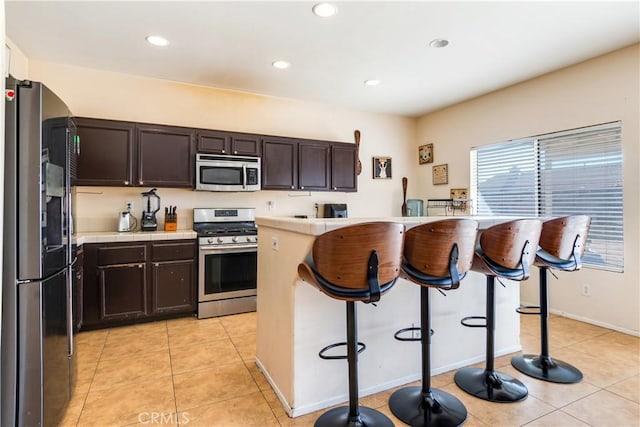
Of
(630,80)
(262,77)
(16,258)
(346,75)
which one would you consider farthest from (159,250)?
(630,80)

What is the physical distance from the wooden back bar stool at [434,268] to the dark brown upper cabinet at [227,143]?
A: 9.29 ft

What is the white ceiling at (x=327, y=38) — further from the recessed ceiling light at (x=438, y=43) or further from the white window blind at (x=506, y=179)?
the white window blind at (x=506, y=179)

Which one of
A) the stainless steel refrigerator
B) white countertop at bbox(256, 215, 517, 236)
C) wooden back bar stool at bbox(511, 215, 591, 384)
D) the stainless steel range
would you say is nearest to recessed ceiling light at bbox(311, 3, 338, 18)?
white countertop at bbox(256, 215, 517, 236)

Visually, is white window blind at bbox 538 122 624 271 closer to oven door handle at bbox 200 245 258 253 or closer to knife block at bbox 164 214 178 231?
oven door handle at bbox 200 245 258 253

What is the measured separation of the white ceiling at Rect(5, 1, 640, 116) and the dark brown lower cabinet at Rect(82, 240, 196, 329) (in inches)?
74.2

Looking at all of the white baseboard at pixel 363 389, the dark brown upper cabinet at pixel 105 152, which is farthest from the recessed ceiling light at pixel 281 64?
the white baseboard at pixel 363 389

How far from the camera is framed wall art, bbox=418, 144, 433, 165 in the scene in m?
5.36

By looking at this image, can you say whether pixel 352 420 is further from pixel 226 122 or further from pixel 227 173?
pixel 226 122

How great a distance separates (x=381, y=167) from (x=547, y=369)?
3.60 metres

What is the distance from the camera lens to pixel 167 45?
10.1 ft

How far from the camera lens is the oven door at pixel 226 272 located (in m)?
3.57

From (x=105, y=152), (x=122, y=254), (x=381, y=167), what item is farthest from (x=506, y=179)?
(x=105, y=152)

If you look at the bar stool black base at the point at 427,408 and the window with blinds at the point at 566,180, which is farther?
the window with blinds at the point at 566,180

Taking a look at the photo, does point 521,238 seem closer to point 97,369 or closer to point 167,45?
point 97,369
